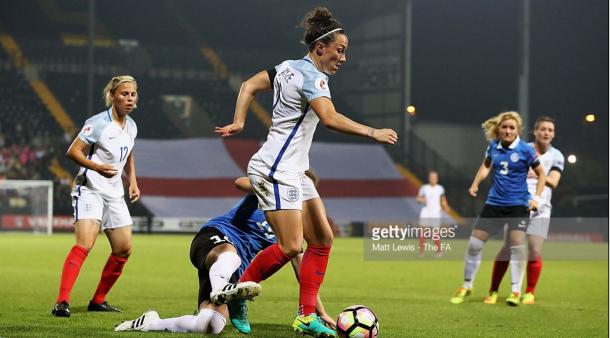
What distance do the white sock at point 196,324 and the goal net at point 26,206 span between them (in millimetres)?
20599

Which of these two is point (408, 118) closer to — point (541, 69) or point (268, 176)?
point (541, 69)

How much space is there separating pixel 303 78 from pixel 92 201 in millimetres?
2749

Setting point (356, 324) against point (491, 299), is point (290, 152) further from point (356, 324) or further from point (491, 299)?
point (491, 299)

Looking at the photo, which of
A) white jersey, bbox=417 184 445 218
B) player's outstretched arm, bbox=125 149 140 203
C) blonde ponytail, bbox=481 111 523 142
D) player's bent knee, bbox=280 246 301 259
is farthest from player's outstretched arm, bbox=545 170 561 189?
white jersey, bbox=417 184 445 218

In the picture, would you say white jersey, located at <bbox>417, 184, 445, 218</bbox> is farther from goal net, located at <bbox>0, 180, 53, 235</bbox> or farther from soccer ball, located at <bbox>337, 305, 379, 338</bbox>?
soccer ball, located at <bbox>337, 305, 379, 338</bbox>

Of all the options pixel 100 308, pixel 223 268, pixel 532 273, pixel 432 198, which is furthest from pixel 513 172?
pixel 432 198

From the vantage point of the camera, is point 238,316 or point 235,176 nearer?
point 238,316

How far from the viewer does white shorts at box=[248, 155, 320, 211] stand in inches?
230

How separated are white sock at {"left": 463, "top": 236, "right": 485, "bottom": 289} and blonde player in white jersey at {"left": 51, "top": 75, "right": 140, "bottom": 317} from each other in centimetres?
331

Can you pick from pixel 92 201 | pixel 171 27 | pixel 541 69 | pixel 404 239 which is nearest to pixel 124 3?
pixel 171 27

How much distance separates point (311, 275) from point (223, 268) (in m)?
0.55

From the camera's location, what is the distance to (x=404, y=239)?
63.3ft

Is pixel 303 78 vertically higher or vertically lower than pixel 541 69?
lower

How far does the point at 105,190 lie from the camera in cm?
793
